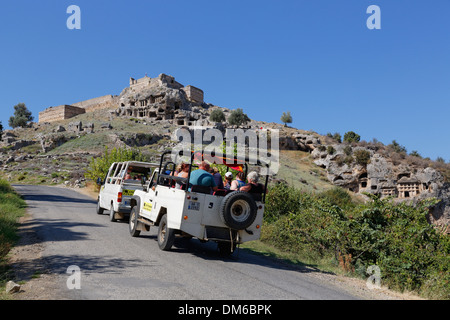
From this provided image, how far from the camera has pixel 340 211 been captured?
11836 millimetres

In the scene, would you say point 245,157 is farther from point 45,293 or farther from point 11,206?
point 11,206

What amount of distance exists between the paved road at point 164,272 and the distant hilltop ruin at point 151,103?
86.6m

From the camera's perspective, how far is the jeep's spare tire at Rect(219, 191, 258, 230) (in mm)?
8211

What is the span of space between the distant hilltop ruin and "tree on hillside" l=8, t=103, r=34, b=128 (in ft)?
18.2

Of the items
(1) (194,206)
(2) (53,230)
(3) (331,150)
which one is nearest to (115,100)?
(3) (331,150)

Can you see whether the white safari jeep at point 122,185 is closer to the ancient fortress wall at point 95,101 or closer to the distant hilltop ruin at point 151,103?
the distant hilltop ruin at point 151,103

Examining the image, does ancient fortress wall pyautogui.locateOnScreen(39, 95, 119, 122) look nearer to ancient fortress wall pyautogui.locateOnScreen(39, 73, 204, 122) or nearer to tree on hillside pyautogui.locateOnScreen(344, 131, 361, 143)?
ancient fortress wall pyautogui.locateOnScreen(39, 73, 204, 122)

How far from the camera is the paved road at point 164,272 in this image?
5.61 m

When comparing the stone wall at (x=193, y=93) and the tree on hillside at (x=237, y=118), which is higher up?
the stone wall at (x=193, y=93)

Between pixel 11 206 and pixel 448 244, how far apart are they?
19.5 metres

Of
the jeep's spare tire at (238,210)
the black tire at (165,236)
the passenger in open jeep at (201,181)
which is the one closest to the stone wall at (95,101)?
the black tire at (165,236)

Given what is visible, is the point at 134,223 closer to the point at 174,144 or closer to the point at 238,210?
the point at 238,210

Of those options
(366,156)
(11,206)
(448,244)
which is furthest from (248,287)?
(366,156)
